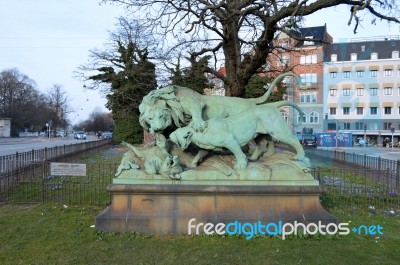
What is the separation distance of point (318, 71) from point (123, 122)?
35.4 metres

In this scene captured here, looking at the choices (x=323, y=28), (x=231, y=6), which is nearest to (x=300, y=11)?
(x=231, y=6)

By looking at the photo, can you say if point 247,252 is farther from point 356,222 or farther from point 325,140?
point 325,140

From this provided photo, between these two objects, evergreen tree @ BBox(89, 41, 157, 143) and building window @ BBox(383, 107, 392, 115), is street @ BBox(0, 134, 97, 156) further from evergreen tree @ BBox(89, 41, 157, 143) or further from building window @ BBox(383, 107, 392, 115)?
building window @ BBox(383, 107, 392, 115)

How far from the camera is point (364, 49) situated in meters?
65.1

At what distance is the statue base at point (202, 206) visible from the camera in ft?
22.2

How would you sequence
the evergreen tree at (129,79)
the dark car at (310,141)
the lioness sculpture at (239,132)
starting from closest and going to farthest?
the lioness sculpture at (239,132), the evergreen tree at (129,79), the dark car at (310,141)

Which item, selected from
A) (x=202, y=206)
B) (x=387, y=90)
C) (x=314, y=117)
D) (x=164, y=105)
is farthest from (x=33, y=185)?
(x=387, y=90)

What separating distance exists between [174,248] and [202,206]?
1094 mm

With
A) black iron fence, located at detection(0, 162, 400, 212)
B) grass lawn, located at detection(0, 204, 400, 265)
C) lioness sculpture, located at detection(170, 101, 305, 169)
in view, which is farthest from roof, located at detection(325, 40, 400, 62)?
grass lawn, located at detection(0, 204, 400, 265)

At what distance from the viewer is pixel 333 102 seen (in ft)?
210

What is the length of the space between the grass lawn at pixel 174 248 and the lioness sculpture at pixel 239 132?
1.57 metres

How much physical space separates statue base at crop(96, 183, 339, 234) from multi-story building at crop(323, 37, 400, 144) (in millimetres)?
57108

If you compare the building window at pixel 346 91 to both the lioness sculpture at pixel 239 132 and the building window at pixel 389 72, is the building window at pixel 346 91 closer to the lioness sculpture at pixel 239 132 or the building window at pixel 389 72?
the building window at pixel 389 72

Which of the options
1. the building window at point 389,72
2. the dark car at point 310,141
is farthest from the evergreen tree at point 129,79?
the building window at point 389,72
